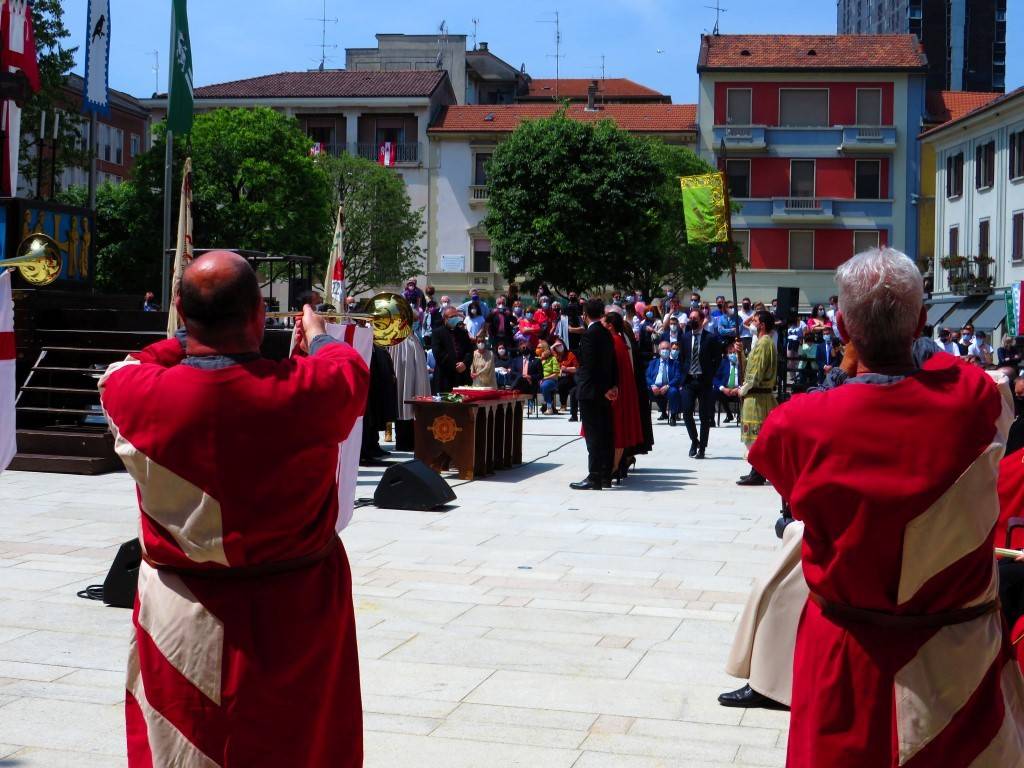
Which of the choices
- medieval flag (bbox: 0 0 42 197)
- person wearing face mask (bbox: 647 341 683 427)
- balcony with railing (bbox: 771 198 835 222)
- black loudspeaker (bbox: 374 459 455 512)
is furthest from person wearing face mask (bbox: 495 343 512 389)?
balcony with railing (bbox: 771 198 835 222)

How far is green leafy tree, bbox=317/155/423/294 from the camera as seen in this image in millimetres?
58312

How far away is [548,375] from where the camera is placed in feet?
79.2

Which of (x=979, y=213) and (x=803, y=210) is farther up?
(x=803, y=210)

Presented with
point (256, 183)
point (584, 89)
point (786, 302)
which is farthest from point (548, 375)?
point (584, 89)

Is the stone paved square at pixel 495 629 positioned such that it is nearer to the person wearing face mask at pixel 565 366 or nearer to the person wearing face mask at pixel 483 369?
the person wearing face mask at pixel 483 369

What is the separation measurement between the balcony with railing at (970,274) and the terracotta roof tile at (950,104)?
12.6m

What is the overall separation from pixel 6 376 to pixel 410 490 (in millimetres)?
5984

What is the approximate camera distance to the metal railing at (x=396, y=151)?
63.9 m

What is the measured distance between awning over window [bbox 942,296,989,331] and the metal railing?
85.1 feet

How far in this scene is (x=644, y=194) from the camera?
50125 mm

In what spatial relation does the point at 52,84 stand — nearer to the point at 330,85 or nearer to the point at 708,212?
the point at 708,212

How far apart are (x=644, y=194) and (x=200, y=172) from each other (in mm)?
15911

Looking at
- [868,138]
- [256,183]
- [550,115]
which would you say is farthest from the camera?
[550,115]

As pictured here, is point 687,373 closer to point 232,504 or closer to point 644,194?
point 232,504
